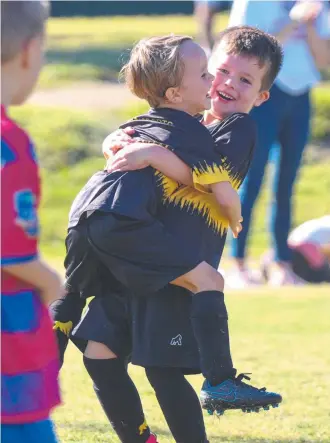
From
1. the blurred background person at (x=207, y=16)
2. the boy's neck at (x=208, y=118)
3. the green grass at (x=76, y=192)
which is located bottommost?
the green grass at (x=76, y=192)

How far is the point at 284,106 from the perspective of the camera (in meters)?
7.98

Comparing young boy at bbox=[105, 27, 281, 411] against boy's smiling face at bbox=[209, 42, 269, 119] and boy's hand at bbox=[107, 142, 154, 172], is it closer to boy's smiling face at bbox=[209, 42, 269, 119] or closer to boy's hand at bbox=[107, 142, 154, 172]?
boy's smiling face at bbox=[209, 42, 269, 119]

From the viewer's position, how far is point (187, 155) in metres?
3.37

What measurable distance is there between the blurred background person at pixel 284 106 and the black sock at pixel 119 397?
4090 mm

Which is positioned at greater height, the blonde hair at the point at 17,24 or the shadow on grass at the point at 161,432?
the blonde hair at the point at 17,24

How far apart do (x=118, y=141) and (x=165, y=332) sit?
60 centimetres

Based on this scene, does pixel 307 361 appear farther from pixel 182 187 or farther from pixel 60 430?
pixel 182 187

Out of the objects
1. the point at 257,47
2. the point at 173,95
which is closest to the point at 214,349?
the point at 173,95

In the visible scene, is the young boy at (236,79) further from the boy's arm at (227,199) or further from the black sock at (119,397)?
the black sock at (119,397)

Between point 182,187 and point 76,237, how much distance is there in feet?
1.15

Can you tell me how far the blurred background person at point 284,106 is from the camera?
7.60 metres

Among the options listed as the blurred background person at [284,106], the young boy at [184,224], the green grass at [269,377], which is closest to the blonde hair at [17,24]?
the young boy at [184,224]

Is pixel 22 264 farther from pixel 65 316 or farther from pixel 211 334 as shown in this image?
pixel 65 316

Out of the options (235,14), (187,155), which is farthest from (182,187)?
(235,14)
